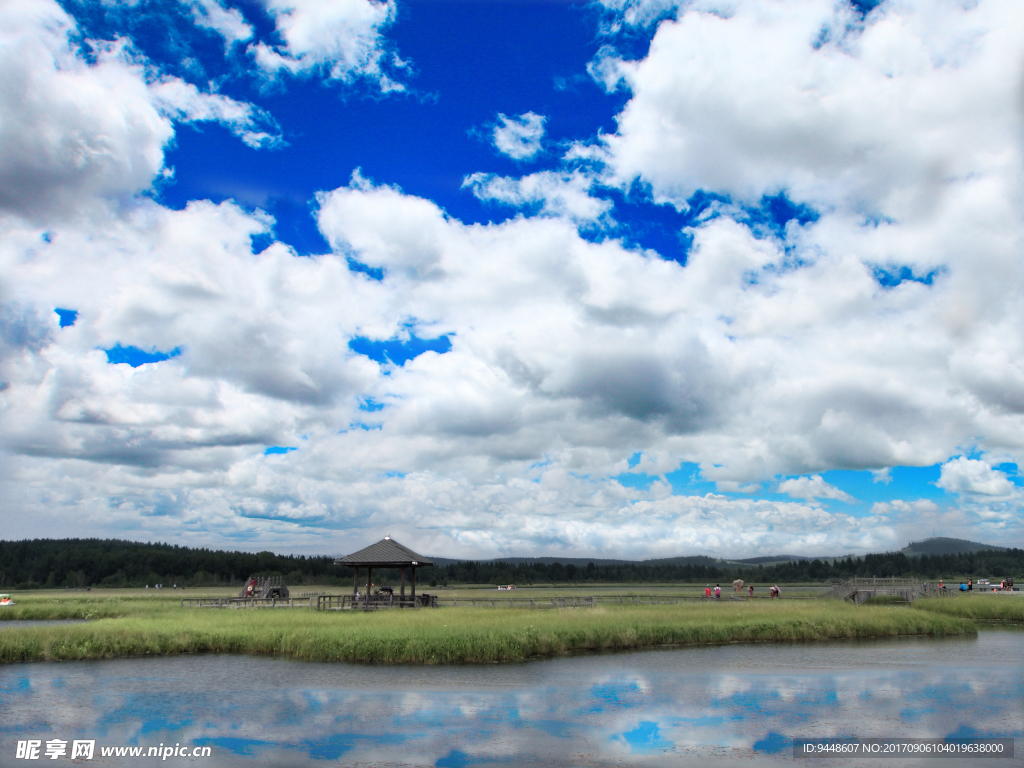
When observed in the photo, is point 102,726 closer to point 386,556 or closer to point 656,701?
point 656,701

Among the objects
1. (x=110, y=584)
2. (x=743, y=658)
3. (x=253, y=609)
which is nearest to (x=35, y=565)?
(x=110, y=584)

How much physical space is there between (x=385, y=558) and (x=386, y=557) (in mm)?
192

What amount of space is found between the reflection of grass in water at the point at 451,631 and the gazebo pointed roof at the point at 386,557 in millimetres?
3786

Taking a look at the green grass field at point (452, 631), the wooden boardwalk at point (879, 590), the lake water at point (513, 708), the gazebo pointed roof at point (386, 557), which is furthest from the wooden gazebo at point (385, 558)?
the wooden boardwalk at point (879, 590)

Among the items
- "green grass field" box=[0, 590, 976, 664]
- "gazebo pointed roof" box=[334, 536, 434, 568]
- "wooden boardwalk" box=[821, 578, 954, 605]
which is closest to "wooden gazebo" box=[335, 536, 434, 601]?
"gazebo pointed roof" box=[334, 536, 434, 568]

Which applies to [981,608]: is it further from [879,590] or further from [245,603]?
[245,603]

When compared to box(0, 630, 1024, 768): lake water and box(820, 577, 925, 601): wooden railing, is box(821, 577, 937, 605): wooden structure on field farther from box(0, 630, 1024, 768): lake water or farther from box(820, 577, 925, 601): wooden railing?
box(0, 630, 1024, 768): lake water

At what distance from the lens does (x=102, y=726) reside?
1836 centimetres

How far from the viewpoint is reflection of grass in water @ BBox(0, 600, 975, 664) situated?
99.5 feet

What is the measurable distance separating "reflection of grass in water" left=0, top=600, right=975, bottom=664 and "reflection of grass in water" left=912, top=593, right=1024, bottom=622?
27.5 feet

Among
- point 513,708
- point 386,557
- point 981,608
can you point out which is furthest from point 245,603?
point 981,608

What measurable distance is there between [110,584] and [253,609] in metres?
127

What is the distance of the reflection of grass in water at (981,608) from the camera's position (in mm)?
50938

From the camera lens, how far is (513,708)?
67.2ft
